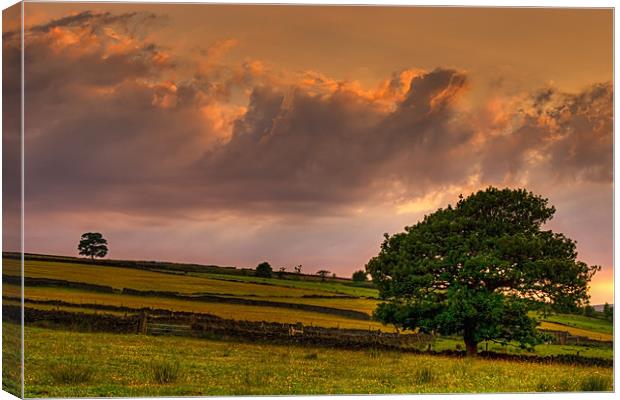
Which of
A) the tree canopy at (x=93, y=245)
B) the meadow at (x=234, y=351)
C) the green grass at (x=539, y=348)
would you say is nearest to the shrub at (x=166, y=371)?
the meadow at (x=234, y=351)

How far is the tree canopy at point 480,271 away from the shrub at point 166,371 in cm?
357

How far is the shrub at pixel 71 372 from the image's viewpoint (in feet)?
67.4

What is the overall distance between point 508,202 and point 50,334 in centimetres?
734

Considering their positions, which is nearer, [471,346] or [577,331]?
[471,346]

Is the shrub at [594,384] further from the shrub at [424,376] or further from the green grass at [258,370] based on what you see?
the shrub at [424,376]

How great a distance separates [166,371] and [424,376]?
155 inches

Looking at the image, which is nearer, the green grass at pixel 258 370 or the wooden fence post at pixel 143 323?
the green grass at pixel 258 370

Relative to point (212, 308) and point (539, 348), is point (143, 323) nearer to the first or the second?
point (212, 308)

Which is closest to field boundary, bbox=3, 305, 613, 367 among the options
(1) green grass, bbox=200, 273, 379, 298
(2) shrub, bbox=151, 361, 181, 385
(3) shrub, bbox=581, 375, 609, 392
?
(3) shrub, bbox=581, 375, 609, 392

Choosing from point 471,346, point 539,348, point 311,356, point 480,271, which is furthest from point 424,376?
point 539,348

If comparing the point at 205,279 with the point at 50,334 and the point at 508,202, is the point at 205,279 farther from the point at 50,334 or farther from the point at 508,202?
the point at 508,202

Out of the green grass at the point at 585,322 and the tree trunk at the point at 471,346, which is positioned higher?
the green grass at the point at 585,322

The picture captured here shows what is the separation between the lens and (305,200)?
22.0m

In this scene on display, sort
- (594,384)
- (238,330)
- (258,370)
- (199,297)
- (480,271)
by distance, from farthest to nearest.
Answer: (480,271) < (594,384) < (238,330) < (199,297) < (258,370)
